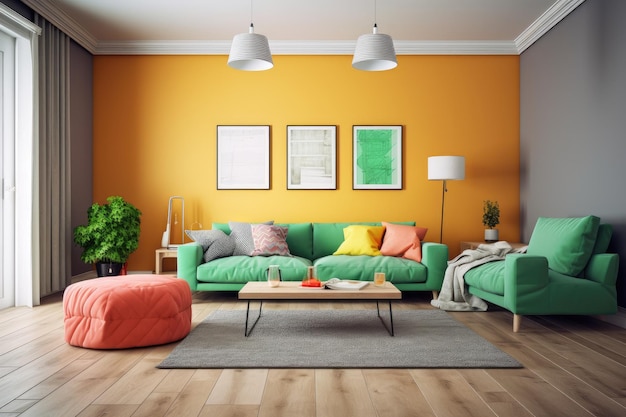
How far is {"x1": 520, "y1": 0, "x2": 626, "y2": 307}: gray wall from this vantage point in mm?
4062

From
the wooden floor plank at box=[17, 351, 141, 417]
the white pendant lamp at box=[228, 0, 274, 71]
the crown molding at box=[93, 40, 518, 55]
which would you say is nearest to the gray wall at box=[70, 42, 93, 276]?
the crown molding at box=[93, 40, 518, 55]

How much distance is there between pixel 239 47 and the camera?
3.62 metres

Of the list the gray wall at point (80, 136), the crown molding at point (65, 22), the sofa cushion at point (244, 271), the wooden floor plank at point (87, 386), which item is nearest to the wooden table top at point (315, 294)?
the wooden floor plank at point (87, 386)

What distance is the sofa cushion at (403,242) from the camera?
16.7 ft

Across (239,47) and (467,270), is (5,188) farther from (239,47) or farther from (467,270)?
(467,270)

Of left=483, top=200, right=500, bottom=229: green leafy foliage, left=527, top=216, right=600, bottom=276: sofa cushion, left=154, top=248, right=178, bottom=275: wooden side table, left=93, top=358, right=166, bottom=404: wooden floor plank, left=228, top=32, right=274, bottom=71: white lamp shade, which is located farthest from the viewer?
left=483, top=200, right=500, bottom=229: green leafy foliage

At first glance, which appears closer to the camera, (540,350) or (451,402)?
(451,402)

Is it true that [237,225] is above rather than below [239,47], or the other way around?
below

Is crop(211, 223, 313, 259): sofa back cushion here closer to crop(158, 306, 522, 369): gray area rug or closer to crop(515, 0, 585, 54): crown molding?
crop(158, 306, 522, 369): gray area rug

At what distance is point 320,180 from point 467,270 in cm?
220

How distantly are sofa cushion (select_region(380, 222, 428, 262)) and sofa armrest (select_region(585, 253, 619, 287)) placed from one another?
1.63m

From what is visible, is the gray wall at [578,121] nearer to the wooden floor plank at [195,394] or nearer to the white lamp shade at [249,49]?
the white lamp shade at [249,49]

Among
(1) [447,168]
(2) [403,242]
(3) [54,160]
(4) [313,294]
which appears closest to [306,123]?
(1) [447,168]

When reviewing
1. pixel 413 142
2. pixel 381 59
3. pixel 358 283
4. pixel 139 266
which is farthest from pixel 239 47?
pixel 139 266
